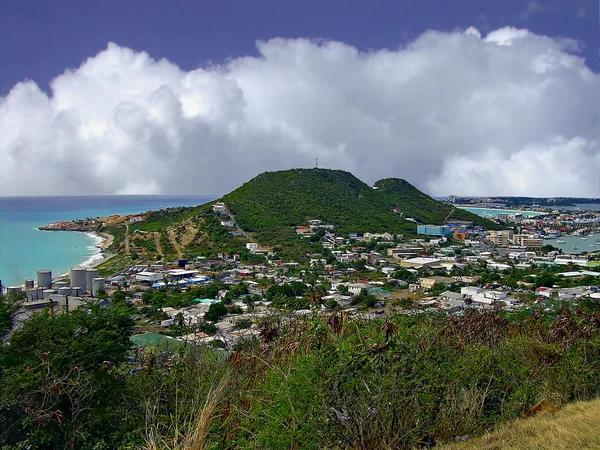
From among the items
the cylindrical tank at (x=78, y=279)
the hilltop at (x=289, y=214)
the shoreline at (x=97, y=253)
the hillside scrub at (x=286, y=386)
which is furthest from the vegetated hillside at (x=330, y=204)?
the hillside scrub at (x=286, y=386)

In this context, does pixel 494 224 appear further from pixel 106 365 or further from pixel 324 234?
pixel 106 365

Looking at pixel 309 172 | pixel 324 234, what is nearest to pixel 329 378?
pixel 324 234

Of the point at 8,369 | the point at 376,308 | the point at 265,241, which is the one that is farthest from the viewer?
the point at 265,241

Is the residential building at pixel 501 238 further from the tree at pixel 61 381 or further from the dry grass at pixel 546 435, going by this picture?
the tree at pixel 61 381

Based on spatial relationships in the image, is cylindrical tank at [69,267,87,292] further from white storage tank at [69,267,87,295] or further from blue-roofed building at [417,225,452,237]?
blue-roofed building at [417,225,452,237]

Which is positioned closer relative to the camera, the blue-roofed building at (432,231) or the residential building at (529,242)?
the residential building at (529,242)

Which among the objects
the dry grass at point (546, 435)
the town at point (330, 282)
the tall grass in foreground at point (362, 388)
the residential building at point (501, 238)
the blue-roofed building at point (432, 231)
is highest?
the tall grass in foreground at point (362, 388)

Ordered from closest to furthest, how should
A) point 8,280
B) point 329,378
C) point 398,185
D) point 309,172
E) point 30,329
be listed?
point 329,378 → point 30,329 → point 8,280 → point 309,172 → point 398,185

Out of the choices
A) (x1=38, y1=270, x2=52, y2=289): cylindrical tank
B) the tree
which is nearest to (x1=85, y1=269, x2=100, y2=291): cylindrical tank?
(x1=38, y1=270, x2=52, y2=289): cylindrical tank
